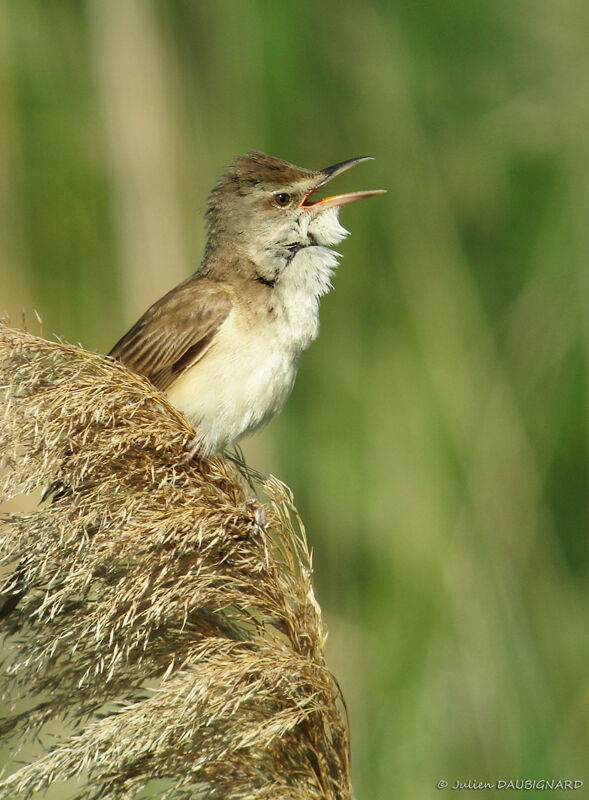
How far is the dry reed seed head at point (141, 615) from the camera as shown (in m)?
1.85

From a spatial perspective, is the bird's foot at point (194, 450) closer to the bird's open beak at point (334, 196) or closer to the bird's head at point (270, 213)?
the bird's head at point (270, 213)

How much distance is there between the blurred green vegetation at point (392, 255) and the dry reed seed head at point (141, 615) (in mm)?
1296

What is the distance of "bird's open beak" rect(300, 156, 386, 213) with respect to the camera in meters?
3.25

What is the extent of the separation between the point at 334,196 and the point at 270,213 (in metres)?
0.24

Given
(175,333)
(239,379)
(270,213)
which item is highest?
(270,213)

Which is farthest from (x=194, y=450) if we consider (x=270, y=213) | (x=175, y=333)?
(x=270, y=213)

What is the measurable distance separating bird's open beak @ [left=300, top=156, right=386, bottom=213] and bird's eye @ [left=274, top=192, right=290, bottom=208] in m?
0.06

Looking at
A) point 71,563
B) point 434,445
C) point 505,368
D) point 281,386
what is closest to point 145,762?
point 71,563

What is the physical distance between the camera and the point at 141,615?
193cm

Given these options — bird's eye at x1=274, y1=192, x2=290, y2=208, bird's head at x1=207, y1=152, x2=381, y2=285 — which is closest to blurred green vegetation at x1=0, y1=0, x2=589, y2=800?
bird's head at x1=207, y1=152, x2=381, y2=285

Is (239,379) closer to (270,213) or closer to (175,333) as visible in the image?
(175,333)

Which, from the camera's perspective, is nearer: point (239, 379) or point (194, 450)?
point (194, 450)

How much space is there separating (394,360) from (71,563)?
6.62ft

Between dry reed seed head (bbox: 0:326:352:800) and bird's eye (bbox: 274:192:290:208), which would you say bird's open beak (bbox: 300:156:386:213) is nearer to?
bird's eye (bbox: 274:192:290:208)
